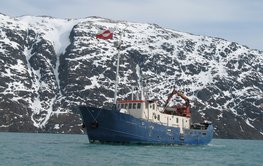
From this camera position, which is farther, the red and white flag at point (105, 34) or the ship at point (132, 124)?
the red and white flag at point (105, 34)

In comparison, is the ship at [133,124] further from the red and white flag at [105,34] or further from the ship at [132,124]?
the red and white flag at [105,34]

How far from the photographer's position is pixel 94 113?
8119 cm

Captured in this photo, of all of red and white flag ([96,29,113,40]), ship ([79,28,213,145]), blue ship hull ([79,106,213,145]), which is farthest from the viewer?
red and white flag ([96,29,113,40])

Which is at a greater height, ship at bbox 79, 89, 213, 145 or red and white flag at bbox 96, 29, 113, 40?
red and white flag at bbox 96, 29, 113, 40

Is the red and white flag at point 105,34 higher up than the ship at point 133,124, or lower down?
higher up

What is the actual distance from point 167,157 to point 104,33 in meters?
29.6

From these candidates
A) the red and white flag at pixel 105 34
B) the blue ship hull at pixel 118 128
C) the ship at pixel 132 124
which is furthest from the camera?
the red and white flag at pixel 105 34

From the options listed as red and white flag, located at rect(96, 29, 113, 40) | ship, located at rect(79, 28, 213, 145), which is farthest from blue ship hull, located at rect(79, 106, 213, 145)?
red and white flag, located at rect(96, 29, 113, 40)

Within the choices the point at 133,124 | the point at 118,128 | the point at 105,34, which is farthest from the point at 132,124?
the point at 105,34

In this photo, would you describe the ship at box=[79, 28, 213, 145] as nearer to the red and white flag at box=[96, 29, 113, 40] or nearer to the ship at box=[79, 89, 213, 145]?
the ship at box=[79, 89, 213, 145]

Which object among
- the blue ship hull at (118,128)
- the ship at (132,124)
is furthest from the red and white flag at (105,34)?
the blue ship hull at (118,128)

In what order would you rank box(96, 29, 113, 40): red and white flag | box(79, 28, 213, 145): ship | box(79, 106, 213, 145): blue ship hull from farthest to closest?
box(96, 29, 113, 40): red and white flag < box(79, 28, 213, 145): ship < box(79, 106, 213, 145): blue ship hull

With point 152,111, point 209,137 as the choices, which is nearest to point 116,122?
point 152,111

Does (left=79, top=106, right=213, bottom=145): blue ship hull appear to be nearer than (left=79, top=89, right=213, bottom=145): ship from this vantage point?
Yes
